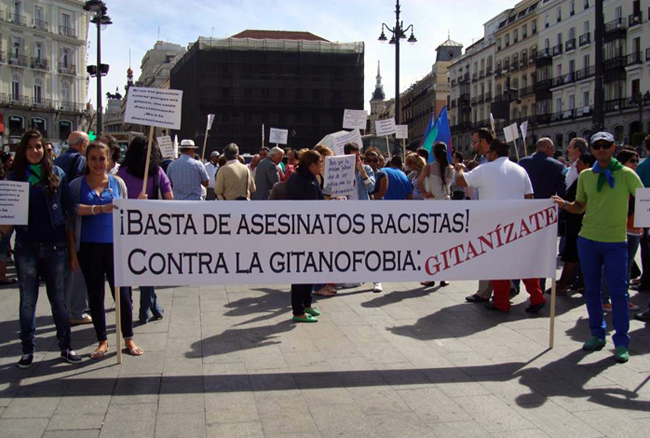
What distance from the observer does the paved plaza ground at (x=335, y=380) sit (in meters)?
4.40

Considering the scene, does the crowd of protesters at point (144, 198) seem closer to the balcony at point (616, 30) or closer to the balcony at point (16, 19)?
the balcony at point (616, 30)

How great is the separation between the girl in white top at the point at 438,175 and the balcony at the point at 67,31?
72.3 m

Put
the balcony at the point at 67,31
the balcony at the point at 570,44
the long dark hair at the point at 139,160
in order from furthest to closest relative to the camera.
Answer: the balcony at the point at 67,31
the balcony at the point at 570,44
the long dark hair at the point at 139,160

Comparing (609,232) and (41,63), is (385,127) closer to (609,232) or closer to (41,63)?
(609,232)

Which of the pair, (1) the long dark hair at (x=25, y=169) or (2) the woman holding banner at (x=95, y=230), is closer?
(1) the long dark hair at (x=25, y=169)

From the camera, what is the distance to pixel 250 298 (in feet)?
28.2

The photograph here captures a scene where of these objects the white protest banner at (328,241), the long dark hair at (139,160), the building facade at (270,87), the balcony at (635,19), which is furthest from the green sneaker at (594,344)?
the building facade at (270,87)

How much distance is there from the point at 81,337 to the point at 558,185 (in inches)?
223

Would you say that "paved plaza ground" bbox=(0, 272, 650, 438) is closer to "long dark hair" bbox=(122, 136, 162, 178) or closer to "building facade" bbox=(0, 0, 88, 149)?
"long dark hair" bbox=(122, 136, 162, 178)

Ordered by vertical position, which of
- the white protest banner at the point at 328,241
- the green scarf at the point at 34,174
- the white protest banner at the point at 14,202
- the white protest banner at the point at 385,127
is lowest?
the white protest banner at the point at 328,241

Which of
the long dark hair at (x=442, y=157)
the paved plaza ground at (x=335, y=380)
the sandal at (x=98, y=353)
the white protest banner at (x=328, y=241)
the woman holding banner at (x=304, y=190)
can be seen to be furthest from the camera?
the long dark hair at (x=442, y=157)

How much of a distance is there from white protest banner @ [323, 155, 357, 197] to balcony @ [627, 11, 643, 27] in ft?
168

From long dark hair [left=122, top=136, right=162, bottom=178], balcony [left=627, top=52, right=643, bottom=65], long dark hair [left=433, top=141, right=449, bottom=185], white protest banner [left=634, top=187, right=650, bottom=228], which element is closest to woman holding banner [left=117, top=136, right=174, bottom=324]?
long dark hair [left=122, top=136, right=162, bottom=178]

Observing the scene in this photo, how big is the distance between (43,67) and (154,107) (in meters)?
71.1
